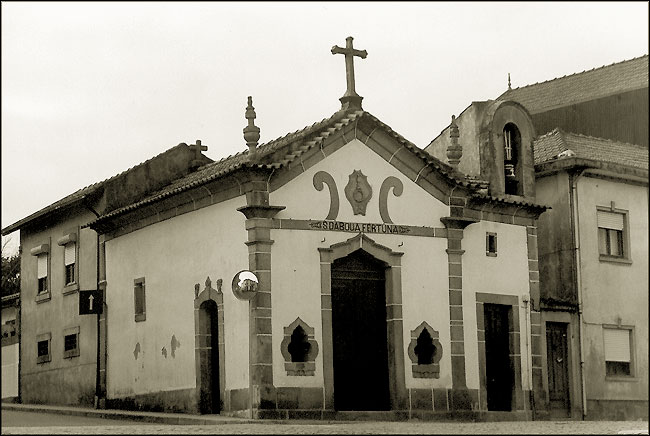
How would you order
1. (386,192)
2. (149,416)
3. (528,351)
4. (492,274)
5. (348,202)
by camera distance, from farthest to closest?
(528,351) < (492,274) < (386,192) < (348,202) < (149,416)

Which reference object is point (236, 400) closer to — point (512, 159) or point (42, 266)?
point (512, 159)

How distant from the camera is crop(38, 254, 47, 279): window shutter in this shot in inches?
1345

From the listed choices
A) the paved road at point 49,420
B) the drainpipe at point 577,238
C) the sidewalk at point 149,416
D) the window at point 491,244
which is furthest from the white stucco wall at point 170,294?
the drainpipe at point 577,238

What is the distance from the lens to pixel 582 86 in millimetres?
36469

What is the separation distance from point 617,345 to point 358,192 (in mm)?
8583

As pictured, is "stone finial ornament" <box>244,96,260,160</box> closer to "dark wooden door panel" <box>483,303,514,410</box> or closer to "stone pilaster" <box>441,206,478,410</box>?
"stone pilaster" <box>441,206,478,410</box>

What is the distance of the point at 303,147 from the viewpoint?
2527cm

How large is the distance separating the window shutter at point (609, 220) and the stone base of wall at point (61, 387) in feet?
39.8

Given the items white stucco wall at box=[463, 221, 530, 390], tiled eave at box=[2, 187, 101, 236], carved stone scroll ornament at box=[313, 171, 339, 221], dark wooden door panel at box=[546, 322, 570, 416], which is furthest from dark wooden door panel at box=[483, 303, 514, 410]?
tiled eave at box=[2, 187, 101, 236]

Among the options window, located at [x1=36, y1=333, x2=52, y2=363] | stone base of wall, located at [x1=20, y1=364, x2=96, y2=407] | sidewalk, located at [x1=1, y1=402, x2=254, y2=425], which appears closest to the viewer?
sidewalk, located at [x1=1, y1=402, x2=254, y2=425]

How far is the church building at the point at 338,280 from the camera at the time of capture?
24797 mm

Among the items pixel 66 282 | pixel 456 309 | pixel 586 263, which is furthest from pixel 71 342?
pixel 586 263

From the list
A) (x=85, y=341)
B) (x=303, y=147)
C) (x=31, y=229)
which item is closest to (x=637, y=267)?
(x=303, y=147)

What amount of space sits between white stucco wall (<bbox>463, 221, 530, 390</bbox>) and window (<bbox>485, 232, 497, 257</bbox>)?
0.28 ft
